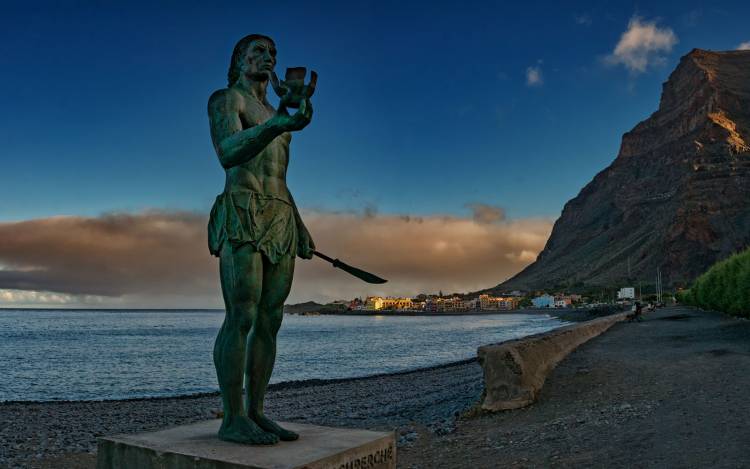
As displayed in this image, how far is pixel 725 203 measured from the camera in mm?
156750

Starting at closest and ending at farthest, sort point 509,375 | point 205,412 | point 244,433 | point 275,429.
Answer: point 244,433 < point 275,429 < point 509,375 < point 205,412

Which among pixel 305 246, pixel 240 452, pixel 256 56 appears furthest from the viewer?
pixel 305 246

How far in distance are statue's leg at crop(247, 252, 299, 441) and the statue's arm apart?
924 millimetres

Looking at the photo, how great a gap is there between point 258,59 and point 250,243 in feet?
5.38

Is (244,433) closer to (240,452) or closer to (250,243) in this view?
(240,452)

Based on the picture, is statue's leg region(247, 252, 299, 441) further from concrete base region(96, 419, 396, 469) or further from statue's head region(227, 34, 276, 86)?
statue's head region(227, 34, 276, 86)

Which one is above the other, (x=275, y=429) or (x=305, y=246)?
(x=305, y=246)

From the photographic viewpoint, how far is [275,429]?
470 centimetres

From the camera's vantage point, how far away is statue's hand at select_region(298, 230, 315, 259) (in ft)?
16.9

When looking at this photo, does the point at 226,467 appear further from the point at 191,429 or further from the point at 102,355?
the point at 102,355

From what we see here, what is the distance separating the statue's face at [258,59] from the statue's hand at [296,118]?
1.11 metres

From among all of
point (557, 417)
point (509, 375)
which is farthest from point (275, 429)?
point (509, 375)

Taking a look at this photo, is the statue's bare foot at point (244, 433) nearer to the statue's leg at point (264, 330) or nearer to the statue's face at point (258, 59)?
the statue's leg at point (264, 330)

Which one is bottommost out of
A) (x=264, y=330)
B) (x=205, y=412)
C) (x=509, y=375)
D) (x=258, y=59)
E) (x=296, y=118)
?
(x=205, y=412)
